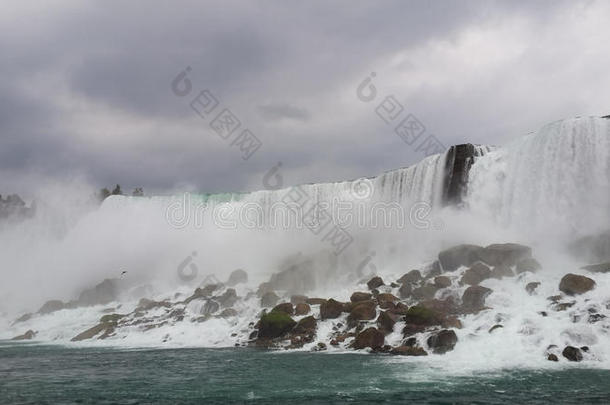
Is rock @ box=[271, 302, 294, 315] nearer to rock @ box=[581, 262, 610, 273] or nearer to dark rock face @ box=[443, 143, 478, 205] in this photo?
dark rock face @ box=[443, 143, 478, 205]

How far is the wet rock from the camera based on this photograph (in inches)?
990

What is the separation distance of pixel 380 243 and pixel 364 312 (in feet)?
51.6

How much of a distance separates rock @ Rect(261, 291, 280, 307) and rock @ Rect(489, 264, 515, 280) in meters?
13.7

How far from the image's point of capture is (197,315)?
106ft

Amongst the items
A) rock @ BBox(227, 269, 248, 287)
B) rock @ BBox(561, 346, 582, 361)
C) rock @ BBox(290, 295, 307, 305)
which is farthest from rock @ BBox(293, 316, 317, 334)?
rock @ BBox(227, 269, 248, 287)

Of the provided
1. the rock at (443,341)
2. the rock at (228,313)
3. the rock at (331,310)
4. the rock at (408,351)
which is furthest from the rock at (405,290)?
the rock at (228,313)

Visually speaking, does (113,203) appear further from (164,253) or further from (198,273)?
(198,273)

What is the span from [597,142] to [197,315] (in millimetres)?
26471

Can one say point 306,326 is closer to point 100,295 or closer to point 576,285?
point 576,285

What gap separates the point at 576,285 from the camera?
20.9 m

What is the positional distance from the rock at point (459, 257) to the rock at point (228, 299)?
14.1 meters

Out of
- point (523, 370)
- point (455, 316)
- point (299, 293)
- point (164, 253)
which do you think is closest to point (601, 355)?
point (523, 370)

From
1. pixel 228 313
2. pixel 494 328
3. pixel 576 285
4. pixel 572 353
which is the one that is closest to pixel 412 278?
pixel 494 328

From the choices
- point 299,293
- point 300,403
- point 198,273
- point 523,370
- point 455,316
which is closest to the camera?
point 300,403
